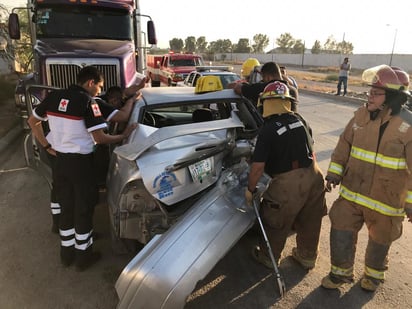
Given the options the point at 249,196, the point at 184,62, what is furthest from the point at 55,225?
the point at 184,62

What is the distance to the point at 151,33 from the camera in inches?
330

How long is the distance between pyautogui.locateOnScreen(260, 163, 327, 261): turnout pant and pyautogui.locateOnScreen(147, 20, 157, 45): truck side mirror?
6.48m

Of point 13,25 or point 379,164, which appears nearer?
point 379,164

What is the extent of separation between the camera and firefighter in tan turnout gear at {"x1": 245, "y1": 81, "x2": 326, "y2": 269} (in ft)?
9.28

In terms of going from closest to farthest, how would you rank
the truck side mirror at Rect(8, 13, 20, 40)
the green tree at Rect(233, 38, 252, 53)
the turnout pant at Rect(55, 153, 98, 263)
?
1. the turnout pant at Rect(55, 153, 98, 263)
2. the truck side mirror at Rect(8, 13, 20, 40)
3. the green tree at Rect(233, 38, 252, 53)

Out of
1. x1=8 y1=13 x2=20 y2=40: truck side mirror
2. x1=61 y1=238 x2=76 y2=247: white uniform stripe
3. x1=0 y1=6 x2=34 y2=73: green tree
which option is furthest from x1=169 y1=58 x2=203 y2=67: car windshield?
x1=61 y1=238 x2=76 y2=247: white uniform stripe

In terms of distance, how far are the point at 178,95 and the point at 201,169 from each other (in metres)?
1.34

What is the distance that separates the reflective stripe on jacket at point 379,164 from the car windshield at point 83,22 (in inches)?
232

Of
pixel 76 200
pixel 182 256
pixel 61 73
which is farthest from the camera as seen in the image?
pixel 61 73

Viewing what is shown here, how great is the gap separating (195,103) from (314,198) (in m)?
1.59

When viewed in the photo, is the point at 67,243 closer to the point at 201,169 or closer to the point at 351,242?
the point at 201,169

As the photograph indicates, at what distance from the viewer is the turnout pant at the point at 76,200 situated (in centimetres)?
317

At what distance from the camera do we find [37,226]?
405 cm

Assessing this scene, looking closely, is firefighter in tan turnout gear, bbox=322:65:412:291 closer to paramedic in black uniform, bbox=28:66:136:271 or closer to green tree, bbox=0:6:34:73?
paramedic in black uniform, bbox=28:66:136:271
